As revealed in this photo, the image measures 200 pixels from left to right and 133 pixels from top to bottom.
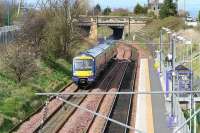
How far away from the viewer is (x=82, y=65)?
38.5 meters

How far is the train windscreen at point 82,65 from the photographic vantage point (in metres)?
38.4

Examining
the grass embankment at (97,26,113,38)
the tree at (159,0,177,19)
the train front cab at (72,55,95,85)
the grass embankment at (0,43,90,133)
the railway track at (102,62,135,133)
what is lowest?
the railway track at (102,62,135,133)

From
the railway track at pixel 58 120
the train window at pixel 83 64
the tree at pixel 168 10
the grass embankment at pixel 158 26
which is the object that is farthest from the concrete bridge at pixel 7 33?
the tree at pixel 168 10

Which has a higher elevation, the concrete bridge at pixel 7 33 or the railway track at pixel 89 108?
the concrete bridge at pixel 7 33

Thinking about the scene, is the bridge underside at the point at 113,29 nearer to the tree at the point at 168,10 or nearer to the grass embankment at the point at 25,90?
the tree at the point at 168,10

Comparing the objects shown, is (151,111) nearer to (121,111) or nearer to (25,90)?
(121,111)

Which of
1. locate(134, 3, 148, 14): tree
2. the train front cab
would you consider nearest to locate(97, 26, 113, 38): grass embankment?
locate(134, 3, 148, 14): tree

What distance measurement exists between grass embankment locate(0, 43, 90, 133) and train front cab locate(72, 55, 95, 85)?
1.50 metres

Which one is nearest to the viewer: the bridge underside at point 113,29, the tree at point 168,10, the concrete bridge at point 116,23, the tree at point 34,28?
the tree at point 34,28

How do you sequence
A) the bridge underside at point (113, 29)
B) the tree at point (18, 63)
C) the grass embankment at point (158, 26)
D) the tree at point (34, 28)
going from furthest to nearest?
the bridge underside at point (113, 29) < the grass embankment at point (158, 26) < the tree at point (34, 28) < the tree at point (18, 63)

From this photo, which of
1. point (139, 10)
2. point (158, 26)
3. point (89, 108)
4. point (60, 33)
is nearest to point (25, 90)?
point (89, 108)

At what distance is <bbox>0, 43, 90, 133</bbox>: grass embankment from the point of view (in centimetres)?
2730

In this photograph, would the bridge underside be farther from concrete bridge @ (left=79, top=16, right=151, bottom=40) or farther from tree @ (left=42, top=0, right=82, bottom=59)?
tree @ (left=42, top=0, right=82, bottom=59)

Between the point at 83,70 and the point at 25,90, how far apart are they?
6738 millimetres
